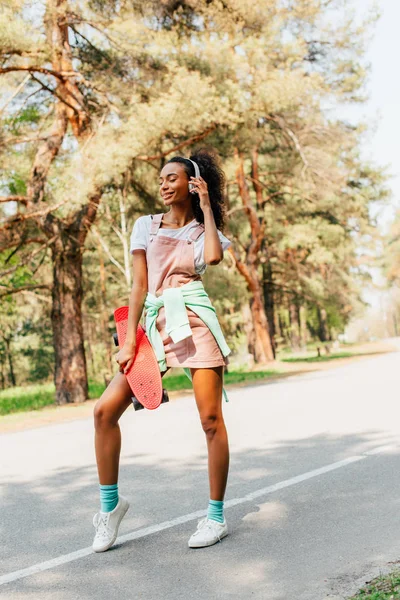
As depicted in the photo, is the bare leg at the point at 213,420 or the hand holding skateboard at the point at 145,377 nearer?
the hand holding skateboard at the point at 145,377

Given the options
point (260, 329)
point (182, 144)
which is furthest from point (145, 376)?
point (260, 329)

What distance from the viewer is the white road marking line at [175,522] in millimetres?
4099

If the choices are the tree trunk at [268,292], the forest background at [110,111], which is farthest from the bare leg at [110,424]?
the tree trunk at [268,292]

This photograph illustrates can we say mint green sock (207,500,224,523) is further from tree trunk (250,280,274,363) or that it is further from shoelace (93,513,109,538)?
tree trunk (250,280,274,363)

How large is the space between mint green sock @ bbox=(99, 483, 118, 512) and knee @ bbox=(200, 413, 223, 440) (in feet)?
1.95

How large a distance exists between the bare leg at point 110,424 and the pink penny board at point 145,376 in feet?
0.29

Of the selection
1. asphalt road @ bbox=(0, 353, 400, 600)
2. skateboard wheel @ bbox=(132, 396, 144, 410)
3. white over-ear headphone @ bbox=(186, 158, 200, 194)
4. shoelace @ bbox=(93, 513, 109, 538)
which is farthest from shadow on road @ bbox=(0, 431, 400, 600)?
white over-ear headphone @ bbox=(186, 158, 200, 194)

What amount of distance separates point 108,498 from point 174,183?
1773 mm

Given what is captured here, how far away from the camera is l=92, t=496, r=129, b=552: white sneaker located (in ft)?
14.3

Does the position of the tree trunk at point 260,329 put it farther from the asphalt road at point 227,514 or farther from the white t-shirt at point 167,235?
the white t-shirt at point 167,235

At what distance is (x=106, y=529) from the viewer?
4.40 m

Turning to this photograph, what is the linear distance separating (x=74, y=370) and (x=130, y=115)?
5.96 m

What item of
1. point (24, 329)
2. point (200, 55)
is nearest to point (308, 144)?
point (200, 55)

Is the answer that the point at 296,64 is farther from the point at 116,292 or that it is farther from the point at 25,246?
the point at 116,292
